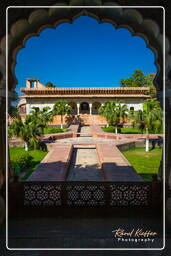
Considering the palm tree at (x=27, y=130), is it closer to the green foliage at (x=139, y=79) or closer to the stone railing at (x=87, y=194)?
the stone railing at (x=87, y=194)

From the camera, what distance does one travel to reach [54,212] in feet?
12.3

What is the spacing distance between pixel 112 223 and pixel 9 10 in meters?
4.15

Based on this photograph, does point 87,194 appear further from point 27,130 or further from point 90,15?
point 27,130

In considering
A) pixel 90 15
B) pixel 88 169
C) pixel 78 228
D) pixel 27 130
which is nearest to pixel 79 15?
pixel 90 15

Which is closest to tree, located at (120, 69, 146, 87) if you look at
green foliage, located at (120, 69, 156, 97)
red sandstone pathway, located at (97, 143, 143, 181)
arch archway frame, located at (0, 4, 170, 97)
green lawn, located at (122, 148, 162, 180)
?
green foliage, located at (120, 69, 156, 97)

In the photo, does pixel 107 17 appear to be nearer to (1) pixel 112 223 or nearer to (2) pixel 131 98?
(1) pixel 112 223

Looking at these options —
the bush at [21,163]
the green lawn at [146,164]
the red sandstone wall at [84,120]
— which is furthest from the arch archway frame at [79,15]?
the red sandstone wall at [84,120]

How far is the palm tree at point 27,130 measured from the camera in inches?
451

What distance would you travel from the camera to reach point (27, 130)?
1159cm

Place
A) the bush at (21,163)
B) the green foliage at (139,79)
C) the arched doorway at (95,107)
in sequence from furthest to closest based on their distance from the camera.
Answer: the green foliage at (139,79) < the arched doorway at (95,107) < the bush at (21,163)

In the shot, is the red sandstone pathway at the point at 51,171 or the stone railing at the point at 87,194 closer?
the stone railing at the point at 87,194

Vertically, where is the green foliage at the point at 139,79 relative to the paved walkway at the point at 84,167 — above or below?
above

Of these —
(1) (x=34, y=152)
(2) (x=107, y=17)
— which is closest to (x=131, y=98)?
(1) (x=34, y=152)

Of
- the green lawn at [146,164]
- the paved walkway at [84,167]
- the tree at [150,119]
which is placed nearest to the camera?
the paved walkway at [84,167]
